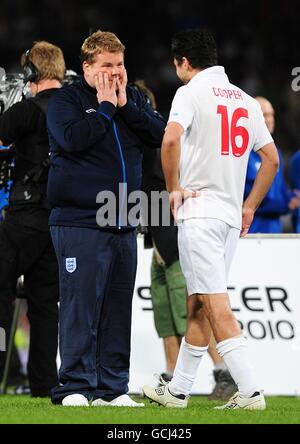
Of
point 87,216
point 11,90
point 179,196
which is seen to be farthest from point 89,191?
point 11,90

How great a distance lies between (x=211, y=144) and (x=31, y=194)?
1751 mm

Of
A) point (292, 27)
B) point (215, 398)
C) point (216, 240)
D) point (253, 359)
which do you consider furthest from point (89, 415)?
point (292, 27)

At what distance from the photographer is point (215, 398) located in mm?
8141

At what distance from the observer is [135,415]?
19.2ft

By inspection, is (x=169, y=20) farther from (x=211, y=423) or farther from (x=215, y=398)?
(x=211, y=423)

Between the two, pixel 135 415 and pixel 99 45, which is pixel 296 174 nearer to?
pixel 99 45

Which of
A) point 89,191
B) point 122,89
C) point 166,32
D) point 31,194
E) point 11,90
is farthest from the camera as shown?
point 166,32

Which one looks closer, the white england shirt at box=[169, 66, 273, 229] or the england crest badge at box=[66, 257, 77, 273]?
the white england shirt at box=[169, 66, 273, 229]

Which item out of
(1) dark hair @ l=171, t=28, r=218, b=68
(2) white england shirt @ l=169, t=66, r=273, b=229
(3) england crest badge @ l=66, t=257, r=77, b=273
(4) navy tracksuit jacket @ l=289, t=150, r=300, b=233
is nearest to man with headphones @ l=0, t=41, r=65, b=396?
(3) england crest badge @ l=66, t=257, r=77, b=273

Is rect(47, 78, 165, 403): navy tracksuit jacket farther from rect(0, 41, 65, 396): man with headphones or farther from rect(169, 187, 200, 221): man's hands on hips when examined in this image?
rect(0, 41, 65, 396): man with headphones

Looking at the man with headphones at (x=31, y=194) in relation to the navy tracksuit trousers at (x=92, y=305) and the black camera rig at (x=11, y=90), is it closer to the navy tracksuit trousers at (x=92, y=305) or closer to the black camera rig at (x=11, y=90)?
the black camera rig at (x=11, y=90)

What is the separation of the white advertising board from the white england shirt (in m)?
2.57

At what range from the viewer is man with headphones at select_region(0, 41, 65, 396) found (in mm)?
7430

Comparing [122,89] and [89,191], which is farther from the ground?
[122,89]
